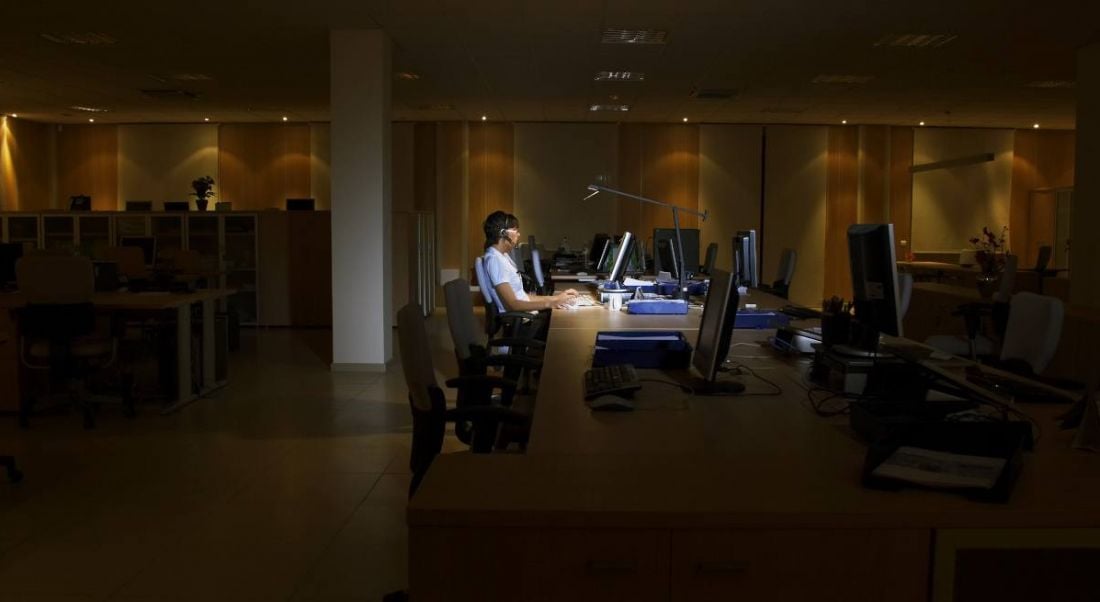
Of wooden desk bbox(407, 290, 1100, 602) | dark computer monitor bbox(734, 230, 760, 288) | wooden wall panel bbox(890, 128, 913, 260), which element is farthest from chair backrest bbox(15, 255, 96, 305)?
wooden wall panel bbox(890, 128, 913, 260)

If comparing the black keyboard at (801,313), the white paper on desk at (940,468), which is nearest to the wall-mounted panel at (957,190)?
the black keyboard at (801,313)

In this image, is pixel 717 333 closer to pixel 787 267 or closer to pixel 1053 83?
pixel 787 267

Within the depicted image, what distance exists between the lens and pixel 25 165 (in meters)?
15.2

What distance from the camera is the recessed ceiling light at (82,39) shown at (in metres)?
8.77

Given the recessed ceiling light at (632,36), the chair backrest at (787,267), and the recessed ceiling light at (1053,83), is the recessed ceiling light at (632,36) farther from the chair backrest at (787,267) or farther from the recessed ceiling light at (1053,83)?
the recessed ceiling light at (1053,83)

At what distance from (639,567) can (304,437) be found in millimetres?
4552

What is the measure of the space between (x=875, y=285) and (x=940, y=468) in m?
1.44

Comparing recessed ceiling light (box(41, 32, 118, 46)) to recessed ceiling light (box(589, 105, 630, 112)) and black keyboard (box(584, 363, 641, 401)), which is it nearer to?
recessed ceiling light (box(589, 105, 630, 112))

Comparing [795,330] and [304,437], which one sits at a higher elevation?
[795,330]

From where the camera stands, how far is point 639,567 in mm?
1731

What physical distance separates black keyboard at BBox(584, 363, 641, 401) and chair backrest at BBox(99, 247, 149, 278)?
317 inches

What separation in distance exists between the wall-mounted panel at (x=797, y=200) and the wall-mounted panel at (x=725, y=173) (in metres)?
0.29

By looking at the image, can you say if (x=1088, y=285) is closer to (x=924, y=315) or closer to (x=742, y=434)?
(x=924, y=315)

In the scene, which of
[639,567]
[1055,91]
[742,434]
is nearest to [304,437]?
[742,434]
